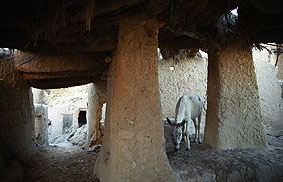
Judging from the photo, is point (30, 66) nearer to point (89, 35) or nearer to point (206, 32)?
point (89, 35)

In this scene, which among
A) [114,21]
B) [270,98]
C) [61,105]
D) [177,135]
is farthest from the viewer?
[61,105]

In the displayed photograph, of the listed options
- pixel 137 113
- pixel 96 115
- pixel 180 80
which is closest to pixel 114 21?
pixel 137 113

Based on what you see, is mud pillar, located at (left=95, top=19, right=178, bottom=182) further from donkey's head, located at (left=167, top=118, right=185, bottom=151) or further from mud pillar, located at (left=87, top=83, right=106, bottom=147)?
mud pillar, located at (left=87, top=83, right=106, bottom=147)

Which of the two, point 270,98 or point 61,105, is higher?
point 270,98

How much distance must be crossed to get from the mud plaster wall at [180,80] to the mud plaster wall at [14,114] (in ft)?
15.0

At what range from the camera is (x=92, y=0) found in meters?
2.20

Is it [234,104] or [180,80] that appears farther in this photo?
[180,80]

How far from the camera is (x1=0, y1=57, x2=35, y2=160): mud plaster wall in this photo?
401cm

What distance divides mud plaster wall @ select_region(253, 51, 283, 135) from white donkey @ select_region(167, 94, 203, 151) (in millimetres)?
3163

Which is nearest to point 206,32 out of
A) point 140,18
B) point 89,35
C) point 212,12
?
point 212,12

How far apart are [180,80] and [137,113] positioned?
526cm

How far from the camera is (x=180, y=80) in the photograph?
297 inches

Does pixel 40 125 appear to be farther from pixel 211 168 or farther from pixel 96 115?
pixel 211 168

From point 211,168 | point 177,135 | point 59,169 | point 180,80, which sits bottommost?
point 59,169
